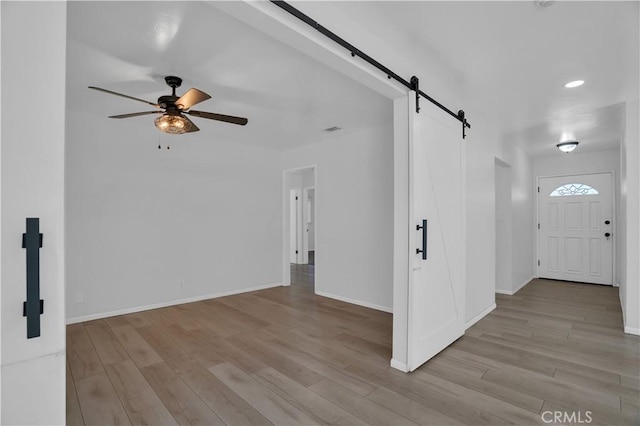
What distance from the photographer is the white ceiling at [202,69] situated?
208 cm

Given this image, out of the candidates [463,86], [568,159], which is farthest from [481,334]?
[568,159]

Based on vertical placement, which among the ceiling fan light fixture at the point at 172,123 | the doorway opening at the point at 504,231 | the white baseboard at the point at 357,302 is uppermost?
the ceiling fan light fixture at the point at 172,123

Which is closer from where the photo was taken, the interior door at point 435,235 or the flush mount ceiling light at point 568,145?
the interior door at point 435,235

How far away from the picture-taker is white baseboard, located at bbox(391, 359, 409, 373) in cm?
259

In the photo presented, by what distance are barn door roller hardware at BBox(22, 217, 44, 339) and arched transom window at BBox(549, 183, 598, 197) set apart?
7.99 metres

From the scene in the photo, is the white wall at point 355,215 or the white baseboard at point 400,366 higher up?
the white wall at point 355,215

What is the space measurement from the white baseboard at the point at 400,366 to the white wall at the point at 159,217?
3.33 m

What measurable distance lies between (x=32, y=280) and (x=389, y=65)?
2458 millimetres

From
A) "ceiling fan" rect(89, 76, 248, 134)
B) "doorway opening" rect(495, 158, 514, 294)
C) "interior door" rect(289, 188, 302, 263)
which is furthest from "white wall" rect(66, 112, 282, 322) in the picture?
"doorway opening" rect(495, 158, 514, 294)

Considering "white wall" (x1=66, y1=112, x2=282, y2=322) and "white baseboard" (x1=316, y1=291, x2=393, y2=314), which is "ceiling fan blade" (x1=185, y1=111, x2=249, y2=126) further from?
"white baseboard" (x1=316, y1=291, x2=393, y2=314)

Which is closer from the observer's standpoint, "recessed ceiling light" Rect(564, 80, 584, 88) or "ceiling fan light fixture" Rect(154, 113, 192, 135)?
"ceiling fan light fixture" Rect(154, 113, 192, 135)

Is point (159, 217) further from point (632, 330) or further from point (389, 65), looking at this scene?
point (632, 330)

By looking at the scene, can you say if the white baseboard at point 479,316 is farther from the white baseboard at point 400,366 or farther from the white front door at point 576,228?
the white front door at point 576,228

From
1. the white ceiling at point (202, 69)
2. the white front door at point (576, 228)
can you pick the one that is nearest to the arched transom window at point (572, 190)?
the white front door at point (576, 228)
